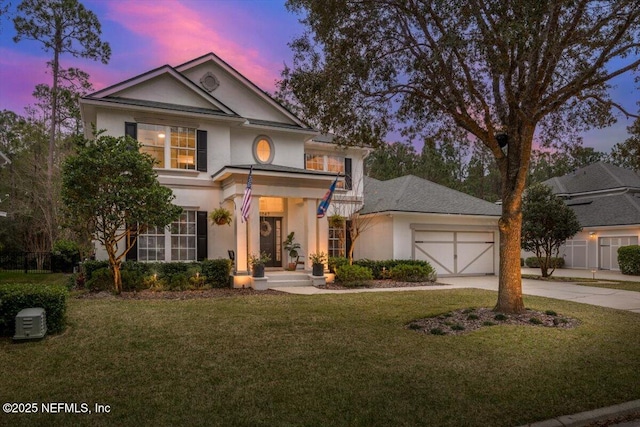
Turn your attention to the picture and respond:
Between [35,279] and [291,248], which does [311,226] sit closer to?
[291,248]

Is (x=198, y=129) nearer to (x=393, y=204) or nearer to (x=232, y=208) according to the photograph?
(x=232, y=208)

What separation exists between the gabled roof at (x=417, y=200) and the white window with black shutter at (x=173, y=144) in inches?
318

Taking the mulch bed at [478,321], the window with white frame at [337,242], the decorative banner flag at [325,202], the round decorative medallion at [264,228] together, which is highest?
the decorative banner flag at [325,202]

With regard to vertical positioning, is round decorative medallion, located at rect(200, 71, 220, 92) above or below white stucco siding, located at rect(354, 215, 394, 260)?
above

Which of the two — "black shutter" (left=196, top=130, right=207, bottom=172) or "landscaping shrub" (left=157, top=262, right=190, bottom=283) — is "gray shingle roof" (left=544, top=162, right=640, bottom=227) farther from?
"landscaping shrub" (left=157, top=262, right=190, bottom=283)

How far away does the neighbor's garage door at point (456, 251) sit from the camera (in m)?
19.5

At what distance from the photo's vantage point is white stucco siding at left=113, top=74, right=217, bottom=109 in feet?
50.1

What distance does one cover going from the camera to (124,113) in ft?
48.0

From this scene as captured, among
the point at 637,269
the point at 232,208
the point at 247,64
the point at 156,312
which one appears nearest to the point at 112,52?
the point at 247,64

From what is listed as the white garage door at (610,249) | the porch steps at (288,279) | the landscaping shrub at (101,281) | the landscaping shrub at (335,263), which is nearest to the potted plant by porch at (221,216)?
the porch steps at (288,279)

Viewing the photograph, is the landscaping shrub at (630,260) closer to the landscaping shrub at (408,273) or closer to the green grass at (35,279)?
the landscaping shrub at (408,273)

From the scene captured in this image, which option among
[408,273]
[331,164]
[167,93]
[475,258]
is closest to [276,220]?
[331,164]

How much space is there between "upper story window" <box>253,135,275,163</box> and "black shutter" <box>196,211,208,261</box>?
11.1 feet

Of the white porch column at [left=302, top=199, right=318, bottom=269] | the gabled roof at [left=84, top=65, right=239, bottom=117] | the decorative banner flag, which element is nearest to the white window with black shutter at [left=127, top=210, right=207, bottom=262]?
the white porch column at [left=302, top=199, right=318, bottom=269]
